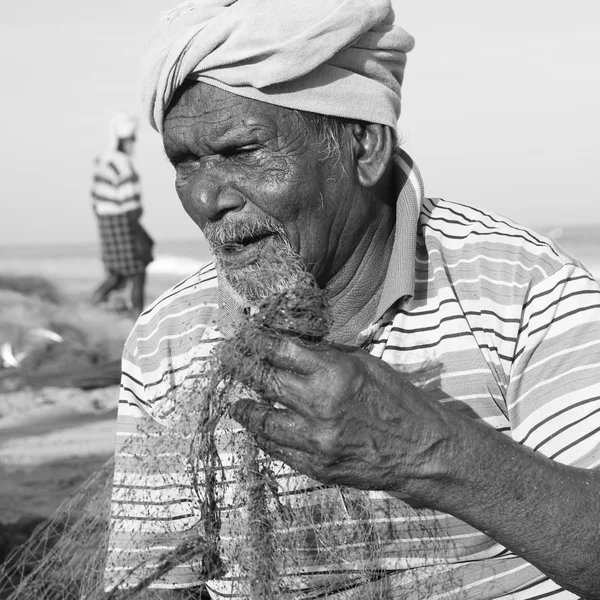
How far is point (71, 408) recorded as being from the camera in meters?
9.11

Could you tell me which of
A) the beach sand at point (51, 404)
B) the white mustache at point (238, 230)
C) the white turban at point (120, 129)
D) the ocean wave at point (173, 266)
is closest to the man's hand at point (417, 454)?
the white mustache at point (238, 230)

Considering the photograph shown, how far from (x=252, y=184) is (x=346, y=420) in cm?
82

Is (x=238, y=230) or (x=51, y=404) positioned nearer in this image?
(x=238, y=230)

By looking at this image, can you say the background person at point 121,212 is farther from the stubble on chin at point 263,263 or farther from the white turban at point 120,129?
the stubble on chin at point 263,263

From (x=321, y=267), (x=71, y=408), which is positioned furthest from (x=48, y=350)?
(x=321, y=267)

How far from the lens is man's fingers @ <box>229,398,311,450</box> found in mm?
1919

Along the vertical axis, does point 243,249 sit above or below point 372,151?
below

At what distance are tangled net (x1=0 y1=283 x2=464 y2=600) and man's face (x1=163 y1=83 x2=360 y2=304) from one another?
0.15 m

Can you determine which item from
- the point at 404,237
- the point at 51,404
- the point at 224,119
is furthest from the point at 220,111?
the point at 51,404

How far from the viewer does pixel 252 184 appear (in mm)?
2473

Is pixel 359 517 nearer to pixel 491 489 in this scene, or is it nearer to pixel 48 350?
pixel 491 489

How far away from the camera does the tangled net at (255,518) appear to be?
2.14 meters

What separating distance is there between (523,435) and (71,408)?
7.28 m

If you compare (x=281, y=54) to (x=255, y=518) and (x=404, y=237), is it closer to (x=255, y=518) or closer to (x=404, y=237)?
(x=404, y=237)
